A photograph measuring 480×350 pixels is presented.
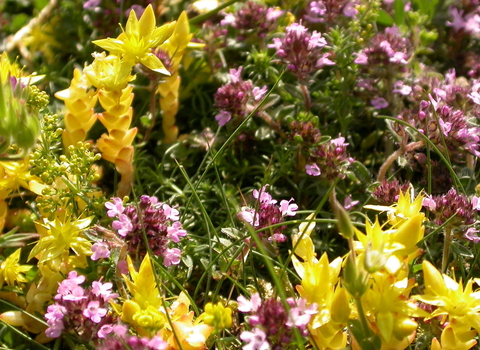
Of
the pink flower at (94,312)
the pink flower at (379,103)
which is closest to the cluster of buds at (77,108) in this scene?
the pink flower at (94,312)

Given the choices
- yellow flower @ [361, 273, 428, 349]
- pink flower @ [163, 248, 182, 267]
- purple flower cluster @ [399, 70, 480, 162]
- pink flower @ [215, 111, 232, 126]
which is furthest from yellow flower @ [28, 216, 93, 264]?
purple flower cluster @ [399, 70, 480, 162]

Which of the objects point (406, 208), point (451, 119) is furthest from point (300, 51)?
point (406, 208)

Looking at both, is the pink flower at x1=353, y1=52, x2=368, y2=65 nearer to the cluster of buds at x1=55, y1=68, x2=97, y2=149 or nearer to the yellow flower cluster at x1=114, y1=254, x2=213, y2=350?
the cluster of buds at x1=55, y1=68, x2=97, y2=149

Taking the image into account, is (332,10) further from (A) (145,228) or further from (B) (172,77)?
(A) (145,228)

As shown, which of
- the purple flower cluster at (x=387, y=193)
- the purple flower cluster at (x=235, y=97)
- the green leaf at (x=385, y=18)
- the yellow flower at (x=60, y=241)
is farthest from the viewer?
the green leaf at (x=385, y=18)

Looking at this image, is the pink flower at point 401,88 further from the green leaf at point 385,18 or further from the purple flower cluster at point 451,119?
the green leaf at point 385,18

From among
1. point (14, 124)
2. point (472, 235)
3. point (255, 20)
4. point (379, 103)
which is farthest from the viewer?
point (255, 20)
